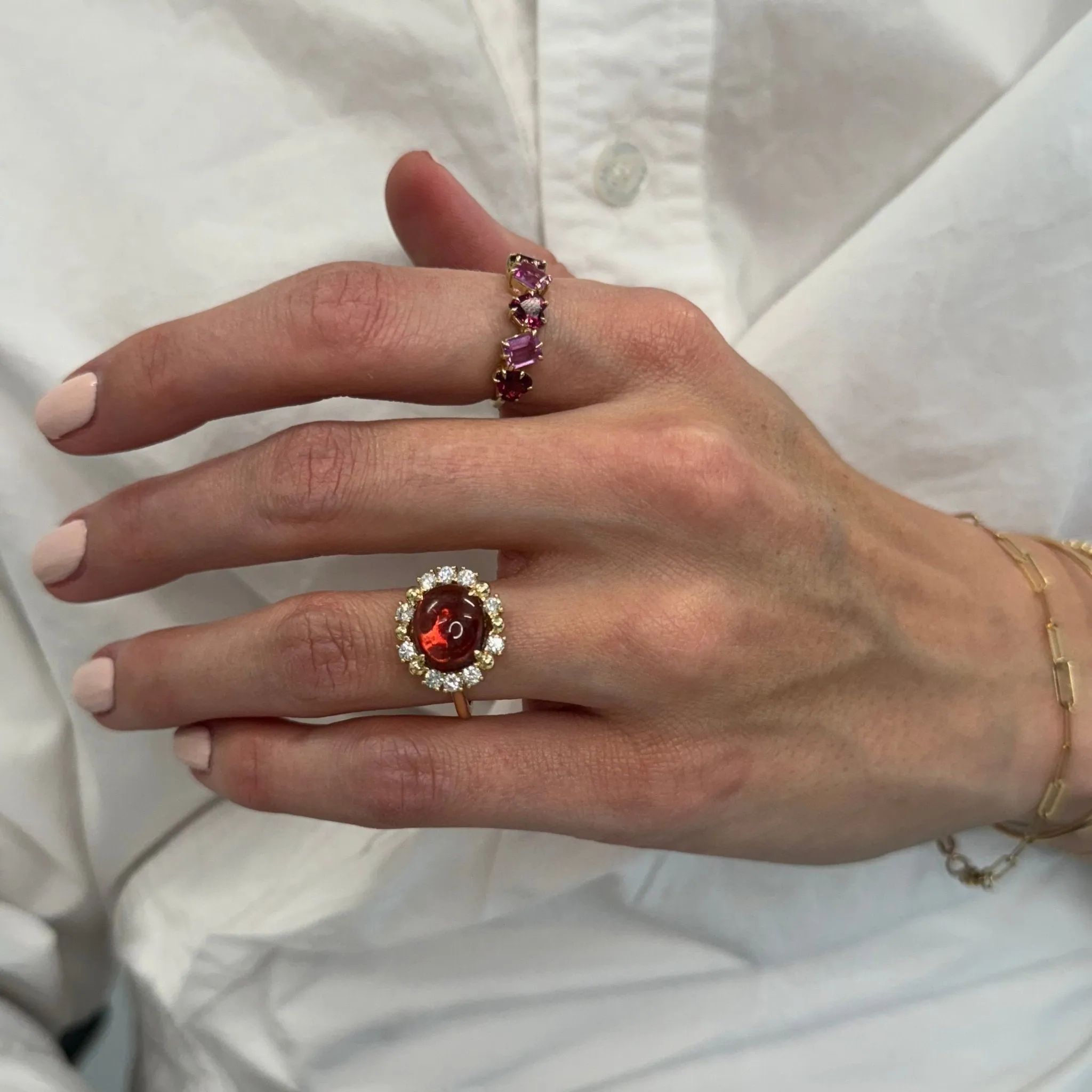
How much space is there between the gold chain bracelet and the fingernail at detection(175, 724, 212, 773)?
59 cm

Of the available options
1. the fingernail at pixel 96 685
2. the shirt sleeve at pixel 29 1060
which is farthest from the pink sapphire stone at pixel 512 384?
the shirt sleeve at pixel 29 1060

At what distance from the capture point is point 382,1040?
0.72 meters

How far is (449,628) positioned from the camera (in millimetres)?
515

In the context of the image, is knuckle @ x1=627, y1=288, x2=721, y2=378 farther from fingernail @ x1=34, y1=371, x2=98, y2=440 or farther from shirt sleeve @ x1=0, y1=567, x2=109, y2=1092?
shirt sleeve @ x1=0, y1=567, x2=109, y2=1092

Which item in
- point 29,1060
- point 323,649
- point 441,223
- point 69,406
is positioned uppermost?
point 441,223

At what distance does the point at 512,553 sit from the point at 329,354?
174mm

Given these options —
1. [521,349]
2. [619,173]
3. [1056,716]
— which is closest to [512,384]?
[521,349]

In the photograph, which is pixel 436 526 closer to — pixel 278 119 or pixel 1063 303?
pixel 278 119

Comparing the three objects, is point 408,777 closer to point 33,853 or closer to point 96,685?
point 96,685

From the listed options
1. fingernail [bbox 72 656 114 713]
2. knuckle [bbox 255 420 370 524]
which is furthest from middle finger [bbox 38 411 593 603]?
fingernail [bbox 72 656 114 713]

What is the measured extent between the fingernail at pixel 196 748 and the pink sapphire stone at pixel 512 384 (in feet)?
1.03

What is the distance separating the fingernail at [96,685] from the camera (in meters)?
0.60

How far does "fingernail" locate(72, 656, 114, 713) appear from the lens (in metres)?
0.60

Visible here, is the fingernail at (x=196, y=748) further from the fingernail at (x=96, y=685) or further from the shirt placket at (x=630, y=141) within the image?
the shirt placket at (x=630, y=141)
